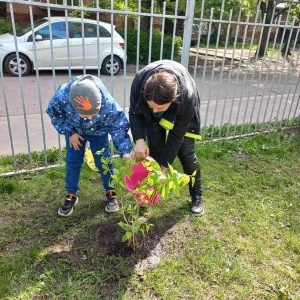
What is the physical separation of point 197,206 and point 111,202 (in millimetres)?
708

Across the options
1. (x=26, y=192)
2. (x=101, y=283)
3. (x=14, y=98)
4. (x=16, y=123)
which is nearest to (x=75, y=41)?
(x=14, y=98)

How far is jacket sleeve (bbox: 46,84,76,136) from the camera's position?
6.89 feet

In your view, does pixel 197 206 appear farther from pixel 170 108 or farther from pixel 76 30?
pixel 76 30

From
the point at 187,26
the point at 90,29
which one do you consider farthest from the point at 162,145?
the point at 90,29

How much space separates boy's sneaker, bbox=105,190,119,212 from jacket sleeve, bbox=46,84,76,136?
2.10 feet

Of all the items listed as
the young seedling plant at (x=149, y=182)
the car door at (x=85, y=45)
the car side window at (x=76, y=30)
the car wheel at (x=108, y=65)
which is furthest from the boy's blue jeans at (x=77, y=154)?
the car wheel at (x=108, y=65)

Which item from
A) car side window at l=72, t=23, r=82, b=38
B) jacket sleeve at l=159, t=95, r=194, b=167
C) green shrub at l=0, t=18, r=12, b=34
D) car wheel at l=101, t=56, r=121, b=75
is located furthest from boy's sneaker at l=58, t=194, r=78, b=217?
green shrub at l=0, t=18, r=12, b=34

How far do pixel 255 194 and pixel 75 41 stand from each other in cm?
608

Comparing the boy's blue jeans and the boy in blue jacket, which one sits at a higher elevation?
the boy in blue jacket

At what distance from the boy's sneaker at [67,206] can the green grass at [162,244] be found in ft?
0.21

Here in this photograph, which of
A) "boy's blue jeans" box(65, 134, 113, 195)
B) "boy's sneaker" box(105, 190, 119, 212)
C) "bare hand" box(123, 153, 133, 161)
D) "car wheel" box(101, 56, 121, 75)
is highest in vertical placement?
"bare hand" box(123, 153, 133, 161)

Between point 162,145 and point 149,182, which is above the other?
point 149,182

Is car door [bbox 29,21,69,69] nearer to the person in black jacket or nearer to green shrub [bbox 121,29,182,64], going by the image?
green shrub [bbox 121,29,182,64]

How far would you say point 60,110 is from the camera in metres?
2.15
